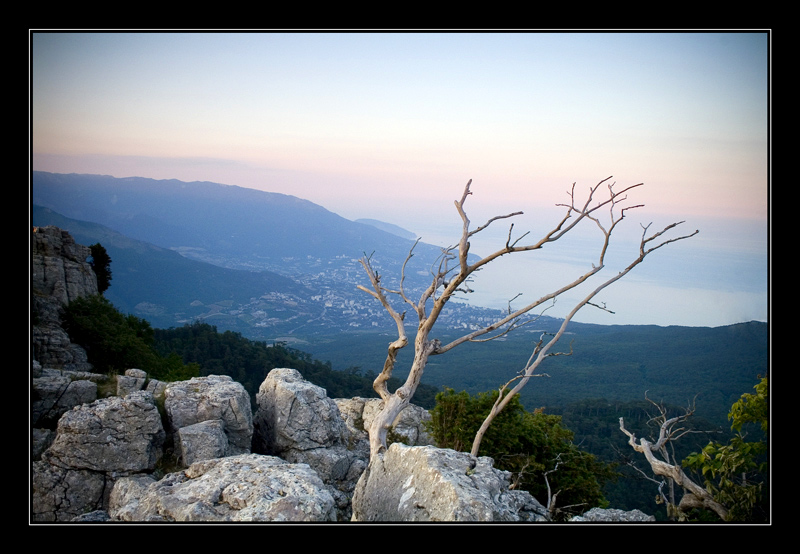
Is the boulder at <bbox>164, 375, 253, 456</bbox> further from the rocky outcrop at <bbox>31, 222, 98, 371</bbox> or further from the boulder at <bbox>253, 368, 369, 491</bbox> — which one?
the rocky outcrop at <bbox>31, 222, 98, 371</bbox>

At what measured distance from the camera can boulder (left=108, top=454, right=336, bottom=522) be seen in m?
5.94

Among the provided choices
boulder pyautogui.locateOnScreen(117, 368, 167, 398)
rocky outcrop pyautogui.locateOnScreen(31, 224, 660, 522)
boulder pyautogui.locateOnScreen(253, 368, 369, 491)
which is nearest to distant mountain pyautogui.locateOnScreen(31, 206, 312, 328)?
boulder pyautogui.locateOnScreen(117, 368, 167, 398)

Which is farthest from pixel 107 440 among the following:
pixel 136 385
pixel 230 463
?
pixel 230 463

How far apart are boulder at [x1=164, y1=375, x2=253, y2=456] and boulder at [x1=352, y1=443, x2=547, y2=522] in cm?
314

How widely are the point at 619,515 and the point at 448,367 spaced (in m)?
48.2

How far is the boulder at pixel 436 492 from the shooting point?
19.5 feet

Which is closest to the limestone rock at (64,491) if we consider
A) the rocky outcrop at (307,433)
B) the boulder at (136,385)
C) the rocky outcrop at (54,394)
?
the rocky outcrop at (54,394)

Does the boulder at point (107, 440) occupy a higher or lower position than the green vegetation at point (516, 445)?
higher

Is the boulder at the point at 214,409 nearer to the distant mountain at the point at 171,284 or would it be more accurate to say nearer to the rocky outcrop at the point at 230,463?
the rocky outcrop at the point at 230,463

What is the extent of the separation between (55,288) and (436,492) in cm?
1891

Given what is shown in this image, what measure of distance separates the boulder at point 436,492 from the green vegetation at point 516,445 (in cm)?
446

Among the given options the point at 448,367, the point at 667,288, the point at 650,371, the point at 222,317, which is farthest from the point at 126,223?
the point at 667,288

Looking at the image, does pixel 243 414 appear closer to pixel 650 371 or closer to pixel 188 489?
pixel 188 489

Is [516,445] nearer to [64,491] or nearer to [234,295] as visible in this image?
[64,491]
